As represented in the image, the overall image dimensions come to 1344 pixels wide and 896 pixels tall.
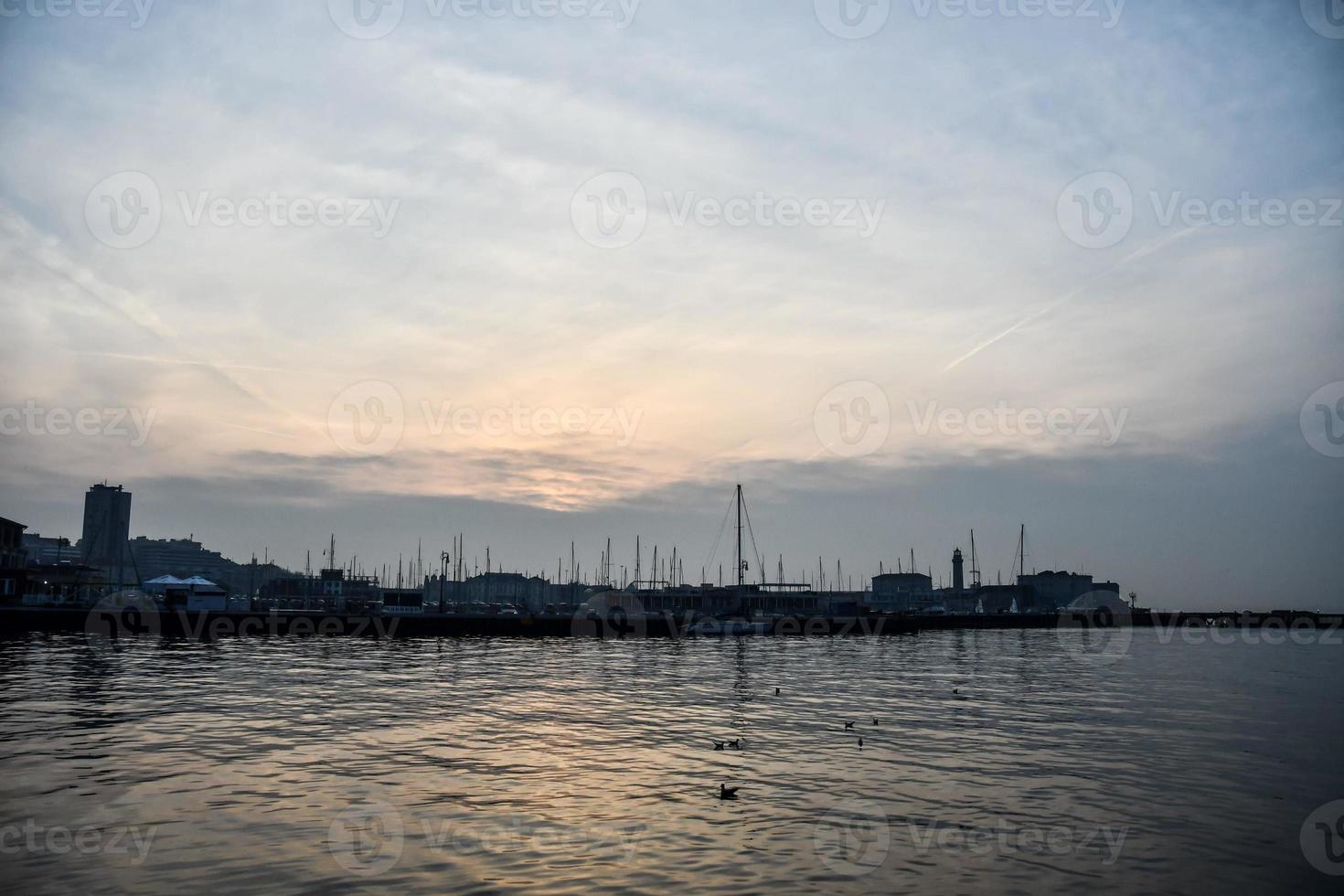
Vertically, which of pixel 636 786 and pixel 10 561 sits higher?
pixel 10 561

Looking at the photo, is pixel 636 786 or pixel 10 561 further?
pixel 10 561

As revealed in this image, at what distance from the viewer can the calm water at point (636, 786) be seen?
18.1 m

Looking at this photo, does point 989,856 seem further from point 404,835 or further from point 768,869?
point 404,835

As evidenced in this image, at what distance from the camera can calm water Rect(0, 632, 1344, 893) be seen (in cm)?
1808

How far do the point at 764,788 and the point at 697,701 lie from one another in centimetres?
2208

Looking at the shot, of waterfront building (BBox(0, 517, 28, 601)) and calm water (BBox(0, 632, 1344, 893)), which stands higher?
waterfront building (BBox(0, 517, 28, 601))

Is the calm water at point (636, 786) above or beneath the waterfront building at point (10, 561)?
beneath

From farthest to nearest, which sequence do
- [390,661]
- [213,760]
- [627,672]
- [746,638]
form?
1. [746,638]
2. [390,661]
3. [627,672]
4. [213,760]

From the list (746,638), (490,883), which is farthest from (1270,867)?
(746,638)

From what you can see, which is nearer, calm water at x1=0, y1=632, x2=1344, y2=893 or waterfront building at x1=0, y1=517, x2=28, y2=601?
calm water at x1=0, y1=632, x2=1344, y2=893

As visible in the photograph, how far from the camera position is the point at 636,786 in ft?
83.3

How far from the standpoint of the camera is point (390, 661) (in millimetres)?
68688

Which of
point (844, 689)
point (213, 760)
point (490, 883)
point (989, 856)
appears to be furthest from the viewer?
point (844, 689)

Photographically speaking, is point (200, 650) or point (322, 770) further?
point (200, 650)
